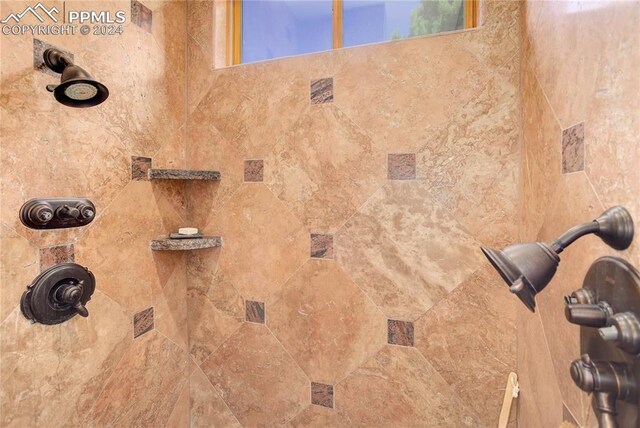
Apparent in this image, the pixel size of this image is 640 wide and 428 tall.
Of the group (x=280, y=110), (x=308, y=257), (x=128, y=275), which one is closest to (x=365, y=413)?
(x=308, y=257)

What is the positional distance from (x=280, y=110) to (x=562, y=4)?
39.5 inches

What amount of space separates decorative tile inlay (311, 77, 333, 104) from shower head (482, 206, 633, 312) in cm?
102

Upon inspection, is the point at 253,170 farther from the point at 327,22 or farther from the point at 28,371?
the point at 28,371

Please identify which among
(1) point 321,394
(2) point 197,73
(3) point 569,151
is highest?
(2) point 197,73

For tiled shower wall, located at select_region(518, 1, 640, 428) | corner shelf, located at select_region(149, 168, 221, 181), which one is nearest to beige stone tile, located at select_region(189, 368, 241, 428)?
corner shelf, located at select_region(149, 168, 221, 181)

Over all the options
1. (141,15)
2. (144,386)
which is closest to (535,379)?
(144,386)

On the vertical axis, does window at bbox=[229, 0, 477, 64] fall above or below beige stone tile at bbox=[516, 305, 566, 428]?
above

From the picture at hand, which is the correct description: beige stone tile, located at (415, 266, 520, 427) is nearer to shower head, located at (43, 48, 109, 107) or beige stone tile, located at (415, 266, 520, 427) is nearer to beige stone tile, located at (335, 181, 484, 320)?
beige stone tile, located at (335, 181, 484, 320)

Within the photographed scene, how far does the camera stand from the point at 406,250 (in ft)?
4.11

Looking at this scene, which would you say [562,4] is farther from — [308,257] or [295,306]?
[295,306]

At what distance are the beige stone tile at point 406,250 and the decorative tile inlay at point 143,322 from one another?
0.88m

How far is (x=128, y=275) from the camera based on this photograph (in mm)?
1282

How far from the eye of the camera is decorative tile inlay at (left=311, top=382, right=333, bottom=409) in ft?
4.49

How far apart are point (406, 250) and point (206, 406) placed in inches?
49.5
